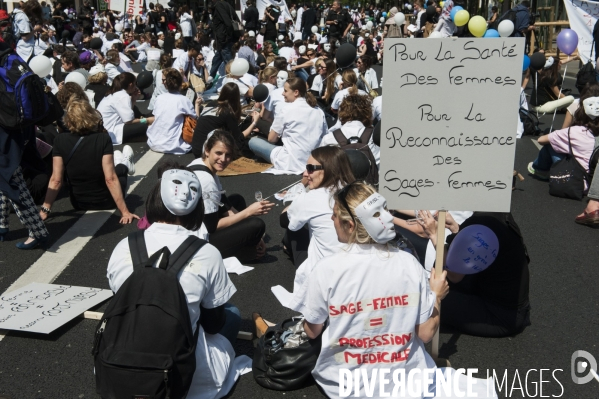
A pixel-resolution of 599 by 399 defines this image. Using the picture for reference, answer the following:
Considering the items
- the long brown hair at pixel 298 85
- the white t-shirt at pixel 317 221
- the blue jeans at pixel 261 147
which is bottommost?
the blue jeans at pixel 261 147

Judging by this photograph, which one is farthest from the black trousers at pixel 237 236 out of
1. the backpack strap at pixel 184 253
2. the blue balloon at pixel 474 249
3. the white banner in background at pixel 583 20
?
the white banner in background at pixel 583 20

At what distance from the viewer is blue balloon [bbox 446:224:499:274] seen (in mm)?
3955

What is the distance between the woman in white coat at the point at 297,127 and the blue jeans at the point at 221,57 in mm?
7341

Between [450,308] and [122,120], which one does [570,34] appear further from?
[450,308]

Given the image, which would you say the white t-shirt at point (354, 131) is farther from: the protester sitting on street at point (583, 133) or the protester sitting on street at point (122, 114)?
the protester sitting on street at point (122, 114)

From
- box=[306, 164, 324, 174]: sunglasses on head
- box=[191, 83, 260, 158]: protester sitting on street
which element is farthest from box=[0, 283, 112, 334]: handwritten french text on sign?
box=[191, 83, 260, 158]: protester sitting on street

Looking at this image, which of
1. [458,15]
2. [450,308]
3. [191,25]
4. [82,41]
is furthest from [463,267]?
[82,41]

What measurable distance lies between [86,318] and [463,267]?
2562mm

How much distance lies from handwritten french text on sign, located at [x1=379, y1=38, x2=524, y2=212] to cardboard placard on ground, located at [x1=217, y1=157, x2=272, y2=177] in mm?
5169

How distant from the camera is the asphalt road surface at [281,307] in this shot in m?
3.96

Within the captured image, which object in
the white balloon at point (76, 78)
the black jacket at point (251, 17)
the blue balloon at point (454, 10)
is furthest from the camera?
the black jacket at point (251, 17)

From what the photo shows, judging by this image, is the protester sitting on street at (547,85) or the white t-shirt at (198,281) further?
the protester sitting on street at (547,85)

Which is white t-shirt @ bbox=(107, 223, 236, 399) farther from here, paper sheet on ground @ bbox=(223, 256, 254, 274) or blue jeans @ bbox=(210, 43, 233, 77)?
blue jeans @ bbox=(210, 43, 233, 77)

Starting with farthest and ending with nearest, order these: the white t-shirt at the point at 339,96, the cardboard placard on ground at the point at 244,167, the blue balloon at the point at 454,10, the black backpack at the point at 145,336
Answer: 1. the blue balloon at the point at 454,10
2. the white t-shirt at the point at 339,96
3. the cardboard placard on ground at the point at 244,167
4. the black backpack at the point at 145,336
